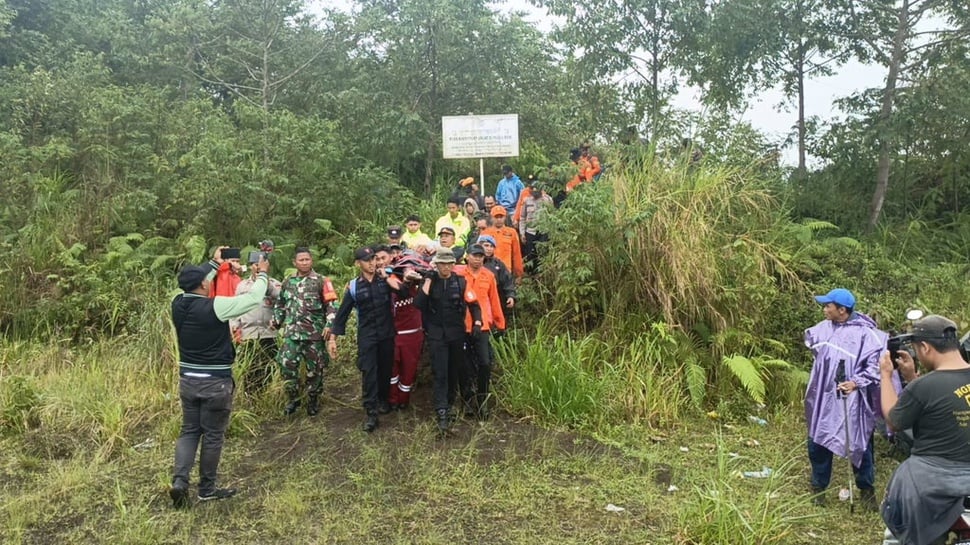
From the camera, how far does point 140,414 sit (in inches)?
272

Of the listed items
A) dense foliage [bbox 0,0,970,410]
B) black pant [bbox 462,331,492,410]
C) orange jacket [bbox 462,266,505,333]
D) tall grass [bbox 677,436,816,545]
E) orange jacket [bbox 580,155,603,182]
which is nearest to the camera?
tall grass [bbox 677,436,816,545]

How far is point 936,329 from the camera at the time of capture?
3.33 meters

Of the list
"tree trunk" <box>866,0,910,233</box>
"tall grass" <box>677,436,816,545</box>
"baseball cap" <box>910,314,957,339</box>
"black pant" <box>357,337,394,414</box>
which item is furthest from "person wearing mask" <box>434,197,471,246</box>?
"tree trunk" <box>866,0,910,233</box>

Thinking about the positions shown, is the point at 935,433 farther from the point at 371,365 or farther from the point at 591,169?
the point at 591,169

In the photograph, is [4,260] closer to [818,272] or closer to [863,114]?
[818,272]

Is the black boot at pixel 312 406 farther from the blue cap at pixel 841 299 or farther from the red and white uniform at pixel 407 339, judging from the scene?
the blue cap at pixel 841 299

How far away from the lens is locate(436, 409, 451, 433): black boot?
6.47m

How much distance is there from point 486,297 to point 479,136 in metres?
5.03

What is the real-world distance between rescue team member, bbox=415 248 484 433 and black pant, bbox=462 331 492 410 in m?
0.24

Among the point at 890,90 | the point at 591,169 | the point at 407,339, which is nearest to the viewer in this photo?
the point at 407,339

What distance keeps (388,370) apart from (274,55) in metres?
9.97

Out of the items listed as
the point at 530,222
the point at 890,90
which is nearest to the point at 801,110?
the point at 890,90

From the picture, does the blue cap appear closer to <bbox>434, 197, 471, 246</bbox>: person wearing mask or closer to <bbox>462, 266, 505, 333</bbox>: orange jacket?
<bbox>462, 266, 505, 333</bbox>: orange jacket

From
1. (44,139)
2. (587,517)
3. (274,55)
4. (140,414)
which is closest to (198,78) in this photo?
(274,55)
